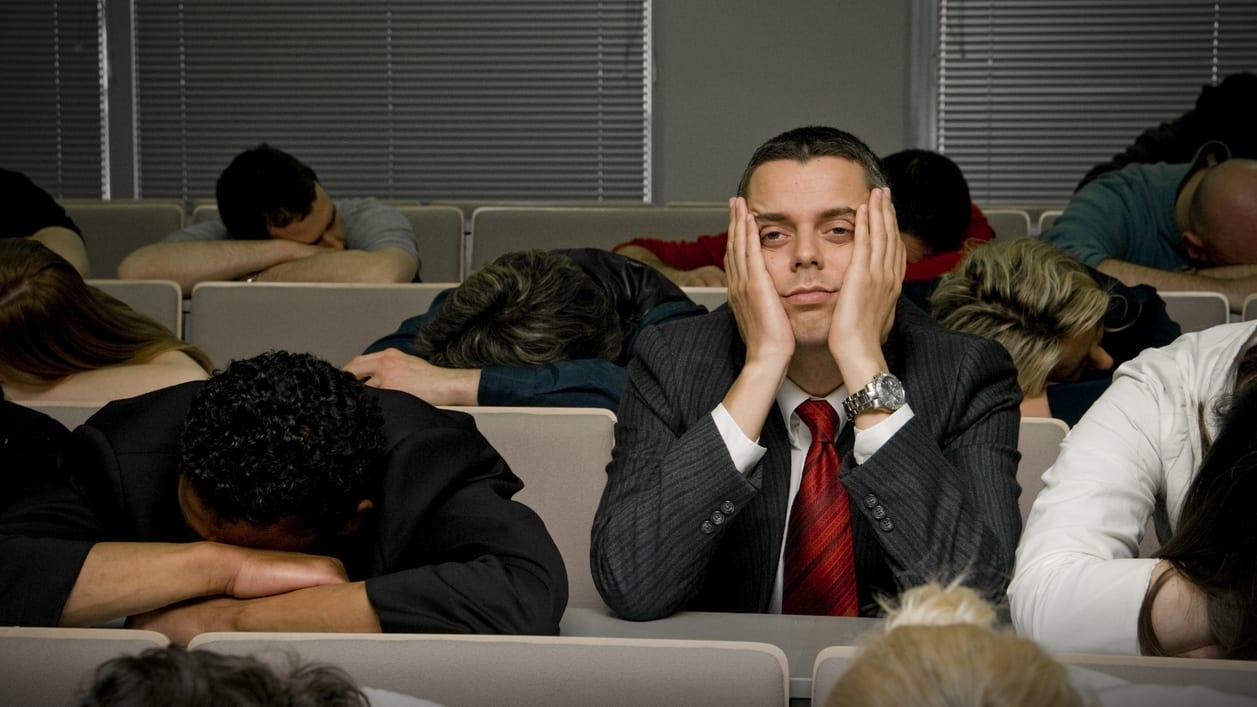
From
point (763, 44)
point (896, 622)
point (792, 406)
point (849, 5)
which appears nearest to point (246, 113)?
point (763, 44)

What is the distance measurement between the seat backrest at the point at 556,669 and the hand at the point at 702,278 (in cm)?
267

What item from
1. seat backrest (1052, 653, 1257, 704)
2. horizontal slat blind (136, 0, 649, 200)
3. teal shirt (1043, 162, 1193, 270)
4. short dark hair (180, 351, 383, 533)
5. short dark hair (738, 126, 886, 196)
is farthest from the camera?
horizontal slat blind (136, 0, 649, 200)

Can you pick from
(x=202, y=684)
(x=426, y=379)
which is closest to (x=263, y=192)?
(x=426, y=379)

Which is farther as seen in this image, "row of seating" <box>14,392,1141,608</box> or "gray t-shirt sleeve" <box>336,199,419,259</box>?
"gray t-shirt sleeve" <box>336,199,419,259</box>

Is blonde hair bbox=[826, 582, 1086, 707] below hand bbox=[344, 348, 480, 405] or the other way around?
the other way around

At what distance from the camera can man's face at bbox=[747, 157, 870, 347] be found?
1.91 metres

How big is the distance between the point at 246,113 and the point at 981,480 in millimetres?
5513

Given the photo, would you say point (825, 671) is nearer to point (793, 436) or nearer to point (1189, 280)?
point (793, 436)

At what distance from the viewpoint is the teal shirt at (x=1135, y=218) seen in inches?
149

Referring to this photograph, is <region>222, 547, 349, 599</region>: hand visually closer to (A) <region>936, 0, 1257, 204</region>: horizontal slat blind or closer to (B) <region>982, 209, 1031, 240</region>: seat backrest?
(B) <region>982, 209, 1031, 240</region>: seat backrest

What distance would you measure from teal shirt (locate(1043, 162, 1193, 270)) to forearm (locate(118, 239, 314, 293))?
2287 millimetres

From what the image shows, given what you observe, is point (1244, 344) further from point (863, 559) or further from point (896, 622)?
point (896, 622)

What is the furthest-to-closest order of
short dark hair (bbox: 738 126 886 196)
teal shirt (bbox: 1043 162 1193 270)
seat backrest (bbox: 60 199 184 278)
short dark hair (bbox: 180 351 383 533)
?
1. seat backrest (bbox: 60 199 184 278)
2. teal shirt (bbox: 1043 162 1193 270)
3. short dark hair (bbox: 738 126 886 196)
4. short dark hair (bbox: 180 351 383 533)

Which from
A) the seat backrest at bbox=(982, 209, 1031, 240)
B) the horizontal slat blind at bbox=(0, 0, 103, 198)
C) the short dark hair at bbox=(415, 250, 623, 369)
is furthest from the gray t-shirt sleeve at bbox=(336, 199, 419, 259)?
the horizontal slat blind at bbox=(0, 0, 103, 198)
